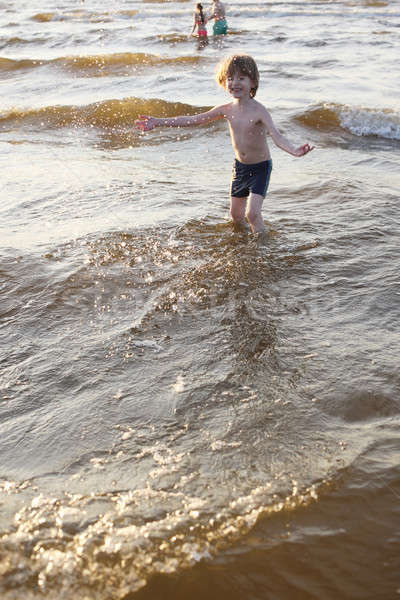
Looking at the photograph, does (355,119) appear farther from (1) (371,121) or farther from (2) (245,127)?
(2) (245,127)

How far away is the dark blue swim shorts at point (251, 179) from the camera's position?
201 inches

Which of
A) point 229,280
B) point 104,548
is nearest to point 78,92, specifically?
point 229,280

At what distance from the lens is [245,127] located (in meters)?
5.00

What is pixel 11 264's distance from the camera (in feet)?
14.9

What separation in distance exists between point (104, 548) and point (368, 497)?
102cm

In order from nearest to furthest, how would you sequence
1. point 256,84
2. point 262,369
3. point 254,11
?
point 262,369 < point 256,84 < point 254,11

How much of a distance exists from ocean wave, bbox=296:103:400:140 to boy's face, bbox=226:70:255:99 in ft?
15.6

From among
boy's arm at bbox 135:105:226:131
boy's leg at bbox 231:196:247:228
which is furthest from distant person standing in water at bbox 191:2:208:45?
boy's leg at bbox 231:196:247:228

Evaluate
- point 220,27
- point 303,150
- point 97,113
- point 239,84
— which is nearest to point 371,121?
point 97,113

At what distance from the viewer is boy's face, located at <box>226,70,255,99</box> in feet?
15.4

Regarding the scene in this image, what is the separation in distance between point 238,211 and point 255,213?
1.33 ft

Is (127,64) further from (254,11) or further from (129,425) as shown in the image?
(254,11)

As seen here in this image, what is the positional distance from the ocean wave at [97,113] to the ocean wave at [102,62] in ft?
14.9

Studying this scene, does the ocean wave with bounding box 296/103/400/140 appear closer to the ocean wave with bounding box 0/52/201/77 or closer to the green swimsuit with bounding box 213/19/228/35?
the ocean wave with bounding box 0/52/201/77
